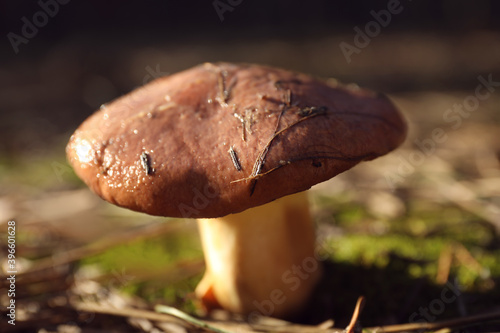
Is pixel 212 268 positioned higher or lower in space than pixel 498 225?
→ higher

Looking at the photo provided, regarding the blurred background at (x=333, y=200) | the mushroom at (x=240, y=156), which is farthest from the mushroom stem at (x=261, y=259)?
the blurred background at (x=333, y=200)

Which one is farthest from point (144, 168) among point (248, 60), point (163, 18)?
point (163, 18)

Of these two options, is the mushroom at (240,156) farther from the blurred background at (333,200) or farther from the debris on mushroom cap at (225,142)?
the blurred background at (333,200)

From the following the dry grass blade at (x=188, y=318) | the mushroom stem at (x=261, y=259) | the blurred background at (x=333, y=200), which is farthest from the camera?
the blurred background at (x=333, y=200)

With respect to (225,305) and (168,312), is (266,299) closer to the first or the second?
(225,305)

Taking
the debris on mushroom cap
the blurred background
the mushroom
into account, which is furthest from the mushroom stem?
the debris on mushroom cap

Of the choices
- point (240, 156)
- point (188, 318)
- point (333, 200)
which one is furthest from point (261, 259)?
point (333, 200)

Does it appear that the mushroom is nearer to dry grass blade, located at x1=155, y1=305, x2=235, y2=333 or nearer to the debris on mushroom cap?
the debris on mushroom cap
